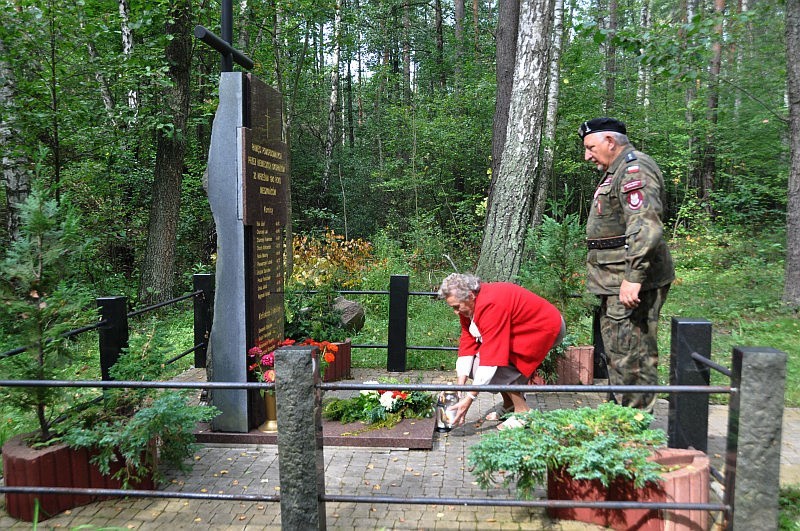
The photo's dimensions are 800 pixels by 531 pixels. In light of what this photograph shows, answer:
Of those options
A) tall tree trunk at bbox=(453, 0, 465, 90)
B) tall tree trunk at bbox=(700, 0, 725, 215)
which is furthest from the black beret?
tall tree trunk at bbox=(453, 0, 465, 90)

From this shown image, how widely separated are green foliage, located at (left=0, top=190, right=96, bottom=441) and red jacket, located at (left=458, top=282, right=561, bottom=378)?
280 cm

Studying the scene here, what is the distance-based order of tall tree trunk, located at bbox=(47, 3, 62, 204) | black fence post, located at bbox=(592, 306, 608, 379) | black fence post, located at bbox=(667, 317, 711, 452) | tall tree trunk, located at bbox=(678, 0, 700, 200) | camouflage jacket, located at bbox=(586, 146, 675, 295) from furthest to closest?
1. tall tree trunk, located at bbox=(678, 0, 700, 200)
2. tall tree trunk, located at bbox=(47, 3, 62, 204)
3. black fence post, located at bbox=(592, 306, 608, 379)
4. camouflage jacket, located at bbox=(586, 146, 675, 295)
5. black fence post, located at bbox=(667, 317, 711, 452)

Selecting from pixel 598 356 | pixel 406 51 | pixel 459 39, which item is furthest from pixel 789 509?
pixel 406 51

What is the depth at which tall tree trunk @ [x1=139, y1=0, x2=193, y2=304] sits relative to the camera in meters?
11.6

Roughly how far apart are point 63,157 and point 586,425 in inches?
421

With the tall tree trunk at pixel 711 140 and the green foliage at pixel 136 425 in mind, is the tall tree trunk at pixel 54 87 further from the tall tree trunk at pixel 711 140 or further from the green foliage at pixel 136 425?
the tall tree trunk at pixel 711 140

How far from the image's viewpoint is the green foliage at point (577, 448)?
312 cm

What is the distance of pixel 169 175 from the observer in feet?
39.4

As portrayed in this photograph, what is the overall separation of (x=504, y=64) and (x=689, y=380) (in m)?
7.07

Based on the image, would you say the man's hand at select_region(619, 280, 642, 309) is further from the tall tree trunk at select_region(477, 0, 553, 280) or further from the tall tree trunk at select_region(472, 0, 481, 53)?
the tall tree trunk at select_region(472, 0, 481, 53)

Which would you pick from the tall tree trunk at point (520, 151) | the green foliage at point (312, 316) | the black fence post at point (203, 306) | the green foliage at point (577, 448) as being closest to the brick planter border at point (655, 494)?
the green foliage at point (577, 448)

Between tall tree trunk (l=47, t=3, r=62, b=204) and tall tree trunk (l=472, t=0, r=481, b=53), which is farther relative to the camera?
tall tree trunk (l=472, t=0, r=481, b=53)

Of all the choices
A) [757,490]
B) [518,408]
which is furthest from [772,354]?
[518,408]

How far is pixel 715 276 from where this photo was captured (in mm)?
14383
